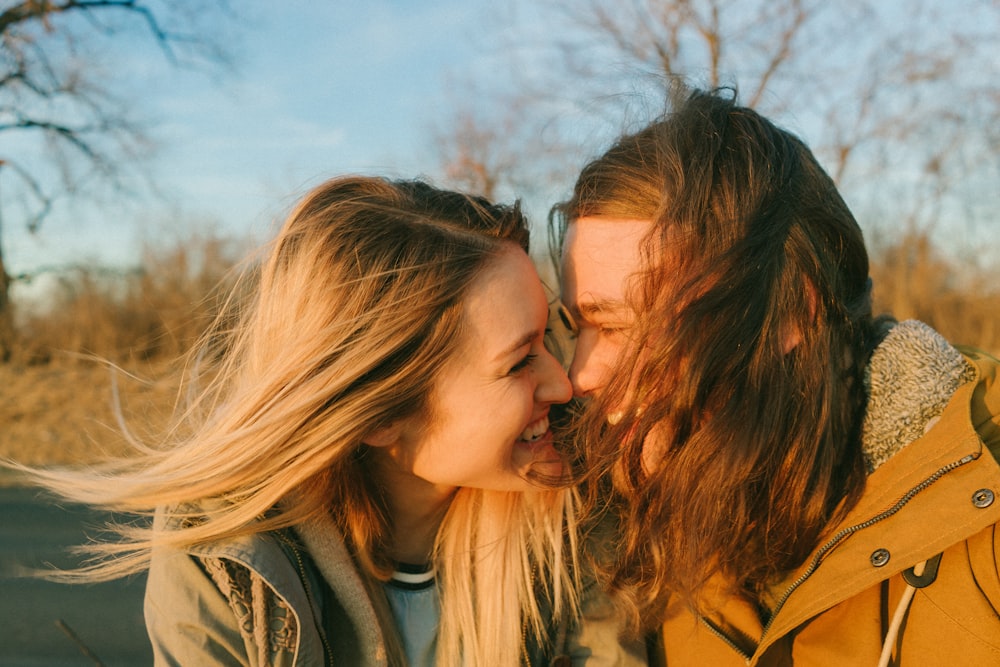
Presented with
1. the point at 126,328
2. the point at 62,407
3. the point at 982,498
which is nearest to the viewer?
the point at 982,498

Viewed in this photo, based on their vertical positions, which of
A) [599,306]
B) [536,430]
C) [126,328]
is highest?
[599,306]

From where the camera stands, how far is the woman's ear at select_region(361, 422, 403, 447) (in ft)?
7.89

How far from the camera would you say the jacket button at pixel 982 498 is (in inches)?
72.7

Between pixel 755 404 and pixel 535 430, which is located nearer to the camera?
pixel 755 404

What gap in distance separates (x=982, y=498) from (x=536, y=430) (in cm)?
123

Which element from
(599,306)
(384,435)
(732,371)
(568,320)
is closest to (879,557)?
(732,371)

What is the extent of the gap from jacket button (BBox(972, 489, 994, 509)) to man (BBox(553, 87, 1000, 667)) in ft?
0.30

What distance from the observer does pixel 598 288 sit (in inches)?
91.2

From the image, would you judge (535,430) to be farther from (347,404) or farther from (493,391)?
(347,404)

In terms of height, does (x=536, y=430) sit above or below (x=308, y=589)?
above

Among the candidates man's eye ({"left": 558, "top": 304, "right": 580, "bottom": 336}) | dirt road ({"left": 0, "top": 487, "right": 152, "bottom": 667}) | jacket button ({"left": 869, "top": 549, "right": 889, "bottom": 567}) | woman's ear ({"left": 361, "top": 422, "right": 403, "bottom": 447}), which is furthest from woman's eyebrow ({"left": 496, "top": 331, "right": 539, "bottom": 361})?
dirt road ({"left": 0, "top": 487, "right": 152, "bottom": 667})

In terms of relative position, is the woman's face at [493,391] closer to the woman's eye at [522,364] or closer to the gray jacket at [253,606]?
the woman's eye at [522,364]

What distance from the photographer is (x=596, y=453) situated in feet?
7.61

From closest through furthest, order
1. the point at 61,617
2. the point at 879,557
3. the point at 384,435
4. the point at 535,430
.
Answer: the point at 879,557, the point at 384,435, the point at 535,430, the point at 61,617
